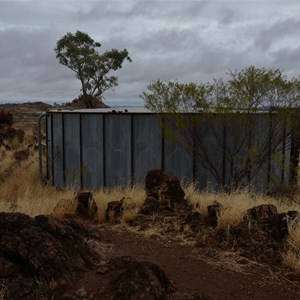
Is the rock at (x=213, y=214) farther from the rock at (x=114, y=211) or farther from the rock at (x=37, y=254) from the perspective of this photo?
the rock at (x=37, y=254)

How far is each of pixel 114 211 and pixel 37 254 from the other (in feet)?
11.3

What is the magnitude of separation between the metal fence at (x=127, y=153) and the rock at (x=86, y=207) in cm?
440

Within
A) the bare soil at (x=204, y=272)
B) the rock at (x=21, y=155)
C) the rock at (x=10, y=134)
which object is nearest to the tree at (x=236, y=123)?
the bare soil at (x=204, y=272)

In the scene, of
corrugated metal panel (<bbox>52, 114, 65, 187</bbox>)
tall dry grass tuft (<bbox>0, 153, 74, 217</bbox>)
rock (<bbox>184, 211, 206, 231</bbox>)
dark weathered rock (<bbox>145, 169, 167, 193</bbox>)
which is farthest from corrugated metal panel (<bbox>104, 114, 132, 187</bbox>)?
rock (<bbox>184, 211, 206, 231</bbox>)

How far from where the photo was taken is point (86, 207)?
8.53m

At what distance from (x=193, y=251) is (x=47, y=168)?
11.0 metres

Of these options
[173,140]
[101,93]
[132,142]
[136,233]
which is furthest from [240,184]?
[101,93]

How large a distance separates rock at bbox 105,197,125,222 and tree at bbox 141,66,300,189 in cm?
465

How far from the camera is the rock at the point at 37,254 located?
4.46 metres

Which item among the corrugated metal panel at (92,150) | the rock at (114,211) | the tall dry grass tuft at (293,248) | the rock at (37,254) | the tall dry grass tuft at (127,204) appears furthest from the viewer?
the corrugated metal panel at (92,150)

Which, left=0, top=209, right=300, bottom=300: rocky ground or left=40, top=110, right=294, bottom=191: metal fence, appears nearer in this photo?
left=0, top=209, right=300, bottom=300: rocky ground

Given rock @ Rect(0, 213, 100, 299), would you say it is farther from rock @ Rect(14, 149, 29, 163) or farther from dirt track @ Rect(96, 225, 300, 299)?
rock @ Rect(14, 149, 29, 163)

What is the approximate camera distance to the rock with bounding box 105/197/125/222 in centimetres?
791

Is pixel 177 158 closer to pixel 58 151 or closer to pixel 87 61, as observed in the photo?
pixel 58 151
